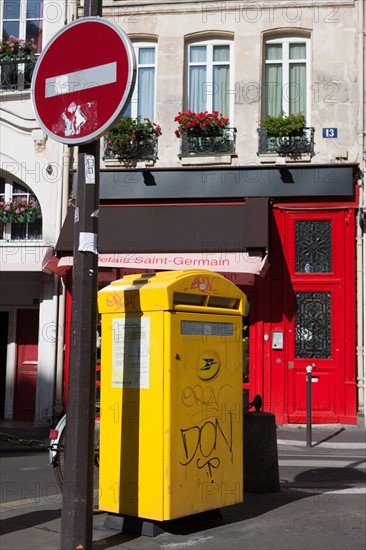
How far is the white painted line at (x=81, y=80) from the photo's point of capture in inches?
201

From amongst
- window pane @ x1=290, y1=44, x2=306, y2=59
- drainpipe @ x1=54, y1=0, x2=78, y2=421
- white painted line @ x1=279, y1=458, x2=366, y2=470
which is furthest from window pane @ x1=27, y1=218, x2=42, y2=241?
white painted line @ x1=279, y1=458, x2=366, y2=470

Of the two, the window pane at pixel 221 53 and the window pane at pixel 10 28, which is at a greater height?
the window pane at pixel 10 28

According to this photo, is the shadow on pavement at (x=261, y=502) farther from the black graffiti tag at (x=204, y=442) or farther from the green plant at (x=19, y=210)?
the green plant at (x=19, y=210)

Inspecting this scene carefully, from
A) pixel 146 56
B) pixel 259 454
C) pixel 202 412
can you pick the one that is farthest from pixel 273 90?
pixel 202 412

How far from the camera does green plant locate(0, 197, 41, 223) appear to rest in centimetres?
1692

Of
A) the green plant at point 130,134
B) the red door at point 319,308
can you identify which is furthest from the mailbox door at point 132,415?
the green plant at point 130,134

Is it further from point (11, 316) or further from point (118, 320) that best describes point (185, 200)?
point (118, 320)

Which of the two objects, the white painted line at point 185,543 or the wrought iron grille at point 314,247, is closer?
the white painted line at point 185,543

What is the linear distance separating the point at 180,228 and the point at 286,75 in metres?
3.97

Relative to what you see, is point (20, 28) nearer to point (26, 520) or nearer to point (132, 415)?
point (26, 520)

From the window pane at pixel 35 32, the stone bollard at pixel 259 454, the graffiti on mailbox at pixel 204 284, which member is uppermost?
the window pane at pixel 35 32

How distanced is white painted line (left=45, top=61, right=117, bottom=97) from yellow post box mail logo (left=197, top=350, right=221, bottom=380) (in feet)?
6.90

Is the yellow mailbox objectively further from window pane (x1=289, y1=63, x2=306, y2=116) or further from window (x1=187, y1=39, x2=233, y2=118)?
window (x1=187, y1=39, x2=233, y2=118)

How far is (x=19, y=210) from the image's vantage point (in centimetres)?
1692
